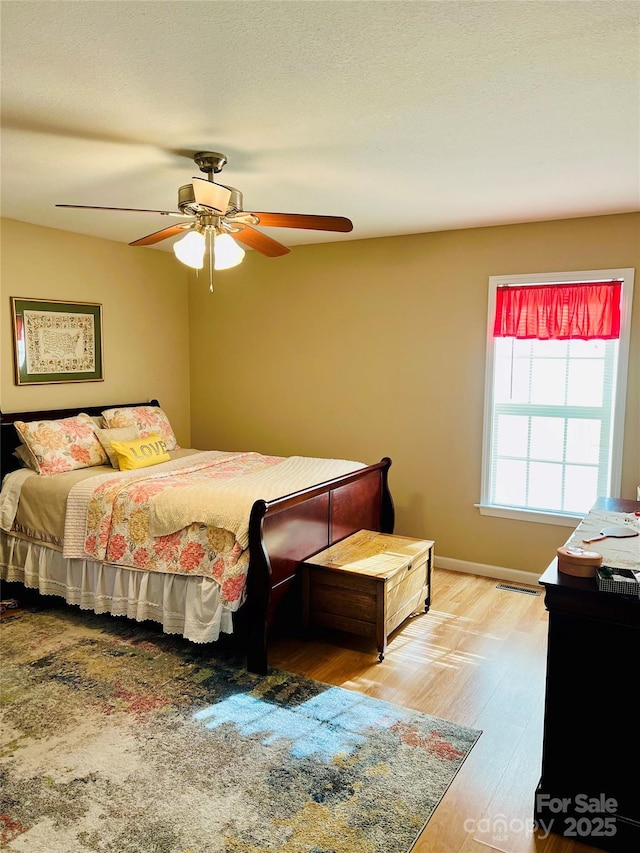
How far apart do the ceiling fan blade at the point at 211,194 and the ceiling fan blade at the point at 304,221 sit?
23cm

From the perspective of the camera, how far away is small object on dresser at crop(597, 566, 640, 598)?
5.82ft

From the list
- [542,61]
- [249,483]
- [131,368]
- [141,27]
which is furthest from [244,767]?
[131,368]

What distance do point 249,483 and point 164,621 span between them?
0.87 meters

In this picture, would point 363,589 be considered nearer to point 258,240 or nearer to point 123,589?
point 123,589

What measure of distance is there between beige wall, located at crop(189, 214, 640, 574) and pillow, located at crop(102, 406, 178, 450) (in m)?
0.85

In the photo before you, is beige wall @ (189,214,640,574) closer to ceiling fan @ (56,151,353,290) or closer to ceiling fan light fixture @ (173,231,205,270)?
ceiling fan @ (56,151,353,290)

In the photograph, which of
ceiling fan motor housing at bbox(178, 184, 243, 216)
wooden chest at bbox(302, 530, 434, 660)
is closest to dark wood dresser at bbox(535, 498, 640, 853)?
wooden chest at bbox(302, 530, 434, 660)

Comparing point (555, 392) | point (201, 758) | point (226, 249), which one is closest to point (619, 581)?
point (201, 758)

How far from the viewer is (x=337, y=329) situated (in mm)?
4930

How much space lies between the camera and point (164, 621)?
3277mm

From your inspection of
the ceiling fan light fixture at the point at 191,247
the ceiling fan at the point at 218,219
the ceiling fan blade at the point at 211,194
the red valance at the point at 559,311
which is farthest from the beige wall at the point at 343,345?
the ceiling fan blade at the point at 211,194

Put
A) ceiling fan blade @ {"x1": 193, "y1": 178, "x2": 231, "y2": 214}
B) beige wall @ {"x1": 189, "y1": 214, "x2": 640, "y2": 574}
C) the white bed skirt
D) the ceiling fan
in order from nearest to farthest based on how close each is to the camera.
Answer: ceiling fan blade @ {"x1": 193, "y1": 178, "x2": 231, "y2": 214}
the ceiling fan
the white bed skirt
beige wall @ {"x1": 189, "y1": 214, "x2": 640, "y2": 574}

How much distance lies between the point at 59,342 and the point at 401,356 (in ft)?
8.48

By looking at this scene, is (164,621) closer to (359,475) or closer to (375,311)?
(359,475)
